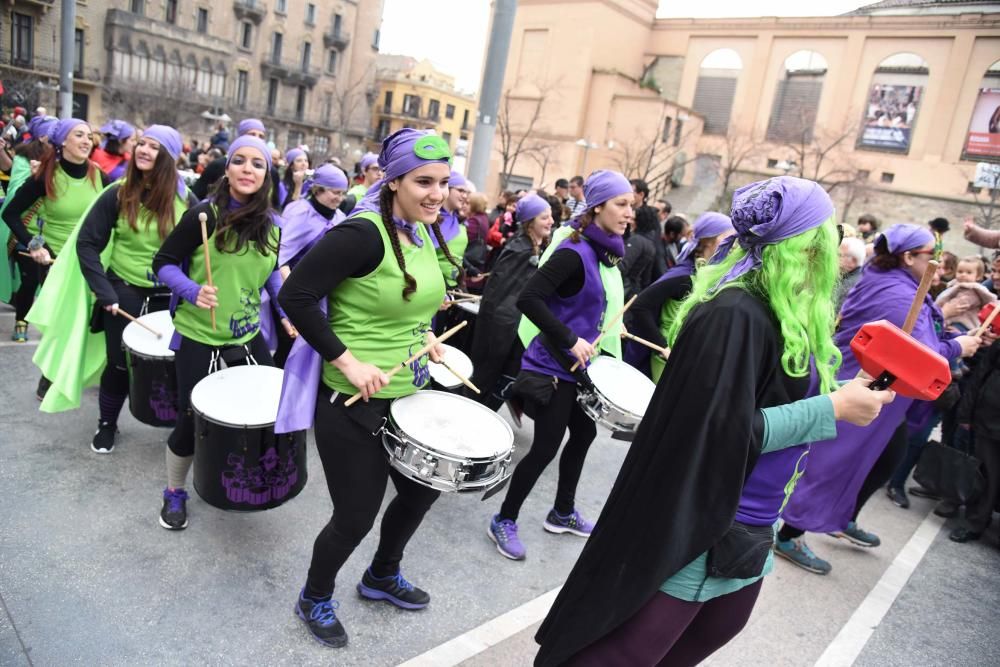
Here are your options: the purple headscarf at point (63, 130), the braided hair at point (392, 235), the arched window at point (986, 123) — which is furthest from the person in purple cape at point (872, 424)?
the arched window at point (986, 123)

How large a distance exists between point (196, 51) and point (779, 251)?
5171cm

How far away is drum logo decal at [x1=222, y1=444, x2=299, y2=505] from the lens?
296cm

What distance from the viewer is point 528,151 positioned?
133 feet

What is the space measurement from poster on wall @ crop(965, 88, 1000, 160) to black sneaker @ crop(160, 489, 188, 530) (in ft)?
139

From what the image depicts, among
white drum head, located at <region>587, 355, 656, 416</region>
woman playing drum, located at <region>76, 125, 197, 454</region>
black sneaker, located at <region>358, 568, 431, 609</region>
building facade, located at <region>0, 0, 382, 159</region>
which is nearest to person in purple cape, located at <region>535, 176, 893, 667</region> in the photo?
black sneaker, located at <region>358, 568, 431, 609</region>

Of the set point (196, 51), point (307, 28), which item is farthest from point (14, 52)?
point (307, 28)

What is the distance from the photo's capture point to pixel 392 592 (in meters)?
3.07

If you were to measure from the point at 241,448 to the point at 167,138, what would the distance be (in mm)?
2067

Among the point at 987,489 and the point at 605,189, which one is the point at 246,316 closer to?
the point at 605,189

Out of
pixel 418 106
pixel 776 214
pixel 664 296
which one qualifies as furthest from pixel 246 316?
pixel 418 106

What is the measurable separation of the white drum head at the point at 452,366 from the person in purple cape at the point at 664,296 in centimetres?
114

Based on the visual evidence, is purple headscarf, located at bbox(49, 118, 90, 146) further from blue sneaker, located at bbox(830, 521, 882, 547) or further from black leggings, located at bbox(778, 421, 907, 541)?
blue sneaker, located at bbox(830, 521, 882, 547)

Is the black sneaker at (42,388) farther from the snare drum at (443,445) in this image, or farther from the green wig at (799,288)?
the green wig at (799,288)

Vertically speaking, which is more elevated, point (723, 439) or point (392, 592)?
point (723, 439)
